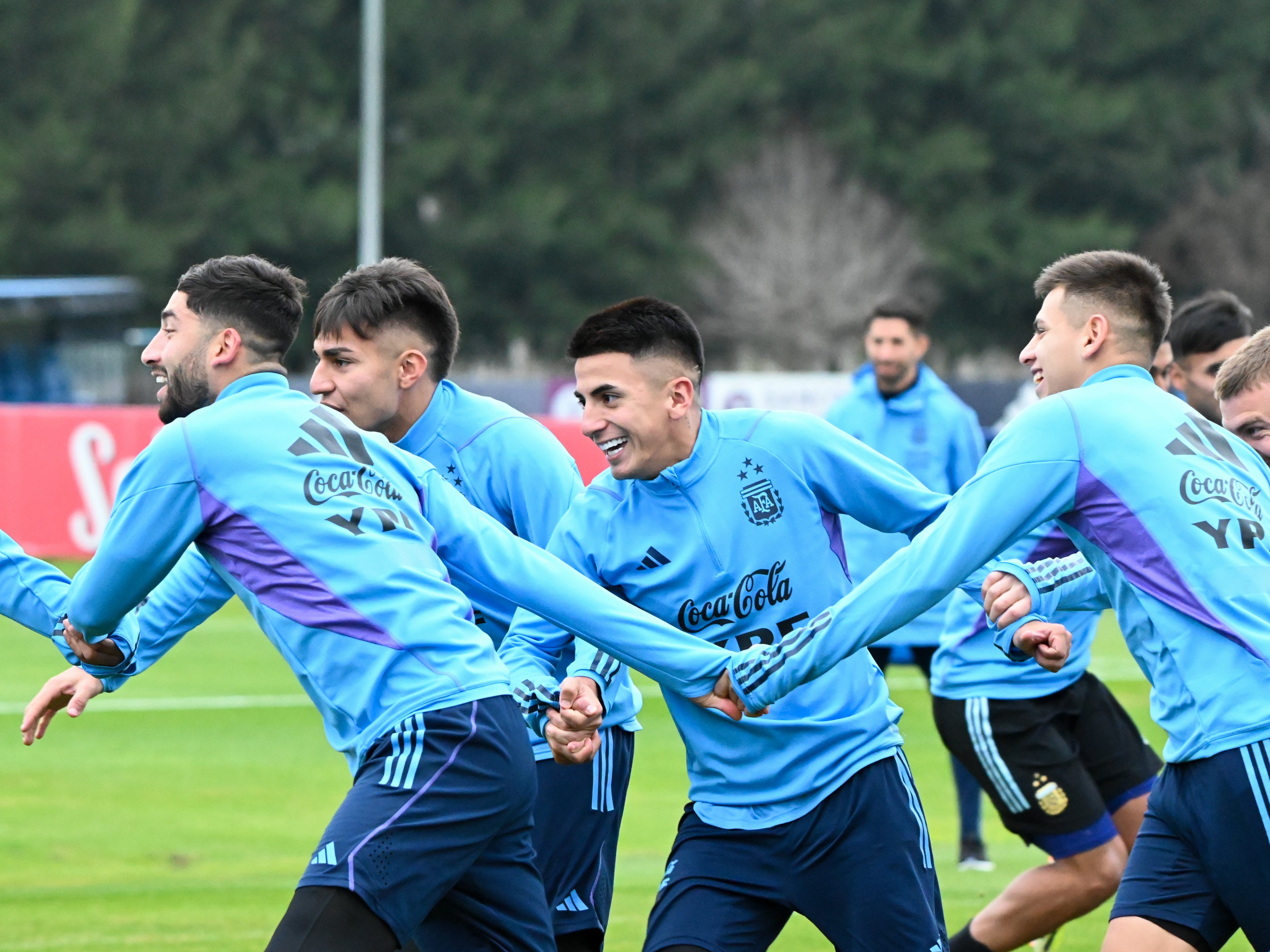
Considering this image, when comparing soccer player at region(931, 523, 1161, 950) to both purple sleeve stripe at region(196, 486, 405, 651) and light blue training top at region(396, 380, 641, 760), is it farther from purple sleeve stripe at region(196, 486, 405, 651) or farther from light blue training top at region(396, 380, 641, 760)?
purple sleeve stripe at region(196, 486, 405, 651)

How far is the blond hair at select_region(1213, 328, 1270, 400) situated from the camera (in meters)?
4.97

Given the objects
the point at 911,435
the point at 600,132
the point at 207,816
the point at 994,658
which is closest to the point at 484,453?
the point at 994,658

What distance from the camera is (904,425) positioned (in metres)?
10.5

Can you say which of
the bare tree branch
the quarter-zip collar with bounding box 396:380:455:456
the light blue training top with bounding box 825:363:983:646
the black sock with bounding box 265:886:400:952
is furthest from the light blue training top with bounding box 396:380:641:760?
the bare tree branch

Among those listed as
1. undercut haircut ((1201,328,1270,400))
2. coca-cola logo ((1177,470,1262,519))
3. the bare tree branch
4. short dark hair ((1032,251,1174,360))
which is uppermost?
short dark hair ((1032,251,1174,360))

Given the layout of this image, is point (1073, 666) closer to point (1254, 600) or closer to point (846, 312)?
point (1254, 600)

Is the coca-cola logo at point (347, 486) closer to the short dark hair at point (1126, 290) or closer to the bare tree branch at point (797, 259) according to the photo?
the short dark hair at point (1126, 290)

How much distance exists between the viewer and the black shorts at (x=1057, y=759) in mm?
6535

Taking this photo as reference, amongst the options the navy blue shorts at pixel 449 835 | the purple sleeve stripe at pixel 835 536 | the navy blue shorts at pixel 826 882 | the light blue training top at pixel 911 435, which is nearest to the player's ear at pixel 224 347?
the navy blue shorts at pixel 449 835

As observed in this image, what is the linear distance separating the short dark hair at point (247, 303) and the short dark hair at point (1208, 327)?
3.83 m

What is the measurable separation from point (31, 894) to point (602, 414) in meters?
4.47

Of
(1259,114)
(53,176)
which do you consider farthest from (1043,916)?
(1259,114)

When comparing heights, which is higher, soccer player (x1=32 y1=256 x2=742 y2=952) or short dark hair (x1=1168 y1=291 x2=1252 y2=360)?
short dark hair (x1=1168 y1=291 x2=1252 y2=360)

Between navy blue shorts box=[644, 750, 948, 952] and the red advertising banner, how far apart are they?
15.5 meters
